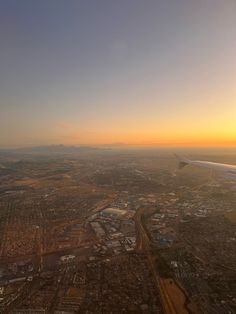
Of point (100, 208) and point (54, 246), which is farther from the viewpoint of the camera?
point (100, 208)

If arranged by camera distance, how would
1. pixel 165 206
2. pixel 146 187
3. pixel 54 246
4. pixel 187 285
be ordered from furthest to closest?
pixel 146 187 < pixel 165 206 < pixel 54 246 < pixel 187 285

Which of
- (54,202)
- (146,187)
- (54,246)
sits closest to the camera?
(54,246)

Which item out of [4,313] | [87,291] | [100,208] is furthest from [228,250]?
→ [100,208]

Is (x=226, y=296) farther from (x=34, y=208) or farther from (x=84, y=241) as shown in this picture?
(x=34, y=208)

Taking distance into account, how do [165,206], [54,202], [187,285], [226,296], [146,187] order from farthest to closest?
[146,187] < [54,202] < [165,206] < [187,285] < [226,296]

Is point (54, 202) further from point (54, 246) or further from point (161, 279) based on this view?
point (161, 279)

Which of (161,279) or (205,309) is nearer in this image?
(205,309)

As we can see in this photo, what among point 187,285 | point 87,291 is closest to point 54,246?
point 87,291

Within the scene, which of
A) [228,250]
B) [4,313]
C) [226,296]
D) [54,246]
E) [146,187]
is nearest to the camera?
[4,313]

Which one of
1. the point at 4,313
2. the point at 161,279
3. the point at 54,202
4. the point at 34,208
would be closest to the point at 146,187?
the point at 54,202
